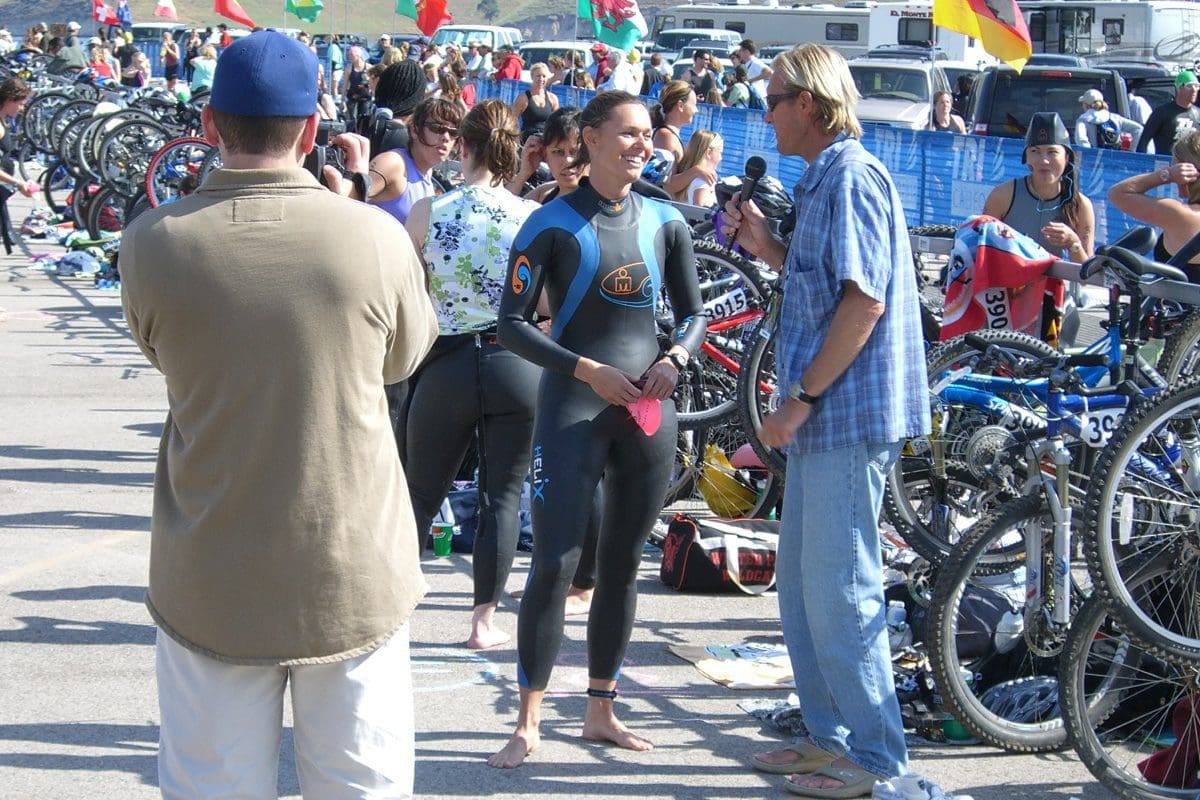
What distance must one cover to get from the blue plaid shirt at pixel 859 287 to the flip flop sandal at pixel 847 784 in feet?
3.03

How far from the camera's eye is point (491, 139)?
5465mm

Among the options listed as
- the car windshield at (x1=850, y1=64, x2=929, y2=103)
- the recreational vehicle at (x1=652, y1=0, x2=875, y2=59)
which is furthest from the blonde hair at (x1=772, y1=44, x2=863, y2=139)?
the recreational vehicle at (x1=652, y1=0, x2=875, y2=59)

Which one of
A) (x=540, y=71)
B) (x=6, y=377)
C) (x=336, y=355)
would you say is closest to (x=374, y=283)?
(x=336, y=355)

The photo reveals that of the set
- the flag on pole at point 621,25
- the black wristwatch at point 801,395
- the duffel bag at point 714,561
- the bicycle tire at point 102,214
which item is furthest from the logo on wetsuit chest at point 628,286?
the flag on pole at point 621,25

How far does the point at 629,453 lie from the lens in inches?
176

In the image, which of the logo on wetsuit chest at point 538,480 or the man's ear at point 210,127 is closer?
the man's ear at point 210,127

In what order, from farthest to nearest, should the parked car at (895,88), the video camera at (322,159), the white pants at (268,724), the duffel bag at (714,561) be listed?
the parked car at (895,88)
the duffel bag at (714,561)
the video camera at (322,159)
the white pants at (268,724)

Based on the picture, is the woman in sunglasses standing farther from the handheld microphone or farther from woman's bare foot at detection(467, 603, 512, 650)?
the handheld microphone

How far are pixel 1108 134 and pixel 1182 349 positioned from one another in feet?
42.1

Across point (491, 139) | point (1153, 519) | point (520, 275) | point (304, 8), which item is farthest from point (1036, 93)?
point (520, 275)

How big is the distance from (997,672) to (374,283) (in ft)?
9.65

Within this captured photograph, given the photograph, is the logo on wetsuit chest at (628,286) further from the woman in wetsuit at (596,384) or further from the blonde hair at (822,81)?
the blonde hair at (822,81)

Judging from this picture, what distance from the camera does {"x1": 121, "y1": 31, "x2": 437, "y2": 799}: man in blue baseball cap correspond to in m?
2.69

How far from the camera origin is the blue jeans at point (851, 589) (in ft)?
13.3
